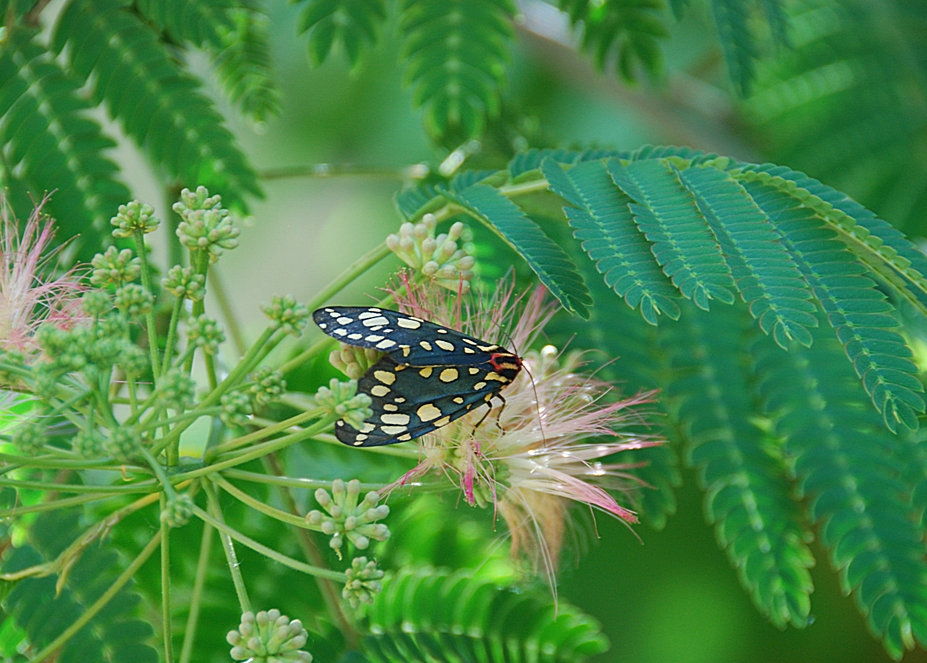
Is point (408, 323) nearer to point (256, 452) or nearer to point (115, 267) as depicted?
point (256, 452)

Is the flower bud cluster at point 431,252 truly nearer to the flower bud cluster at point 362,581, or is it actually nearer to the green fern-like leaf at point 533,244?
the green fern-like leaf at point 533,244

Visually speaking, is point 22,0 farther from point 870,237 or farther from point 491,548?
point 870,237

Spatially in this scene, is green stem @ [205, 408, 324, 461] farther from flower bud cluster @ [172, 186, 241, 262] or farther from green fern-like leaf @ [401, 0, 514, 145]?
green fern-like leaf @ [401, 0, 514, 145]

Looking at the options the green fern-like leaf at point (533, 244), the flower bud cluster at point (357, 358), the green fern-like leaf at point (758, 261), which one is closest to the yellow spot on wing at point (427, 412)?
the flower bud cluster at point (357, 358)

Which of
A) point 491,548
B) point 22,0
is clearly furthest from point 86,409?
point 22,0

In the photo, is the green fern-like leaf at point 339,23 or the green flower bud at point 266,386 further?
the green fern-like leaf at point 339,23

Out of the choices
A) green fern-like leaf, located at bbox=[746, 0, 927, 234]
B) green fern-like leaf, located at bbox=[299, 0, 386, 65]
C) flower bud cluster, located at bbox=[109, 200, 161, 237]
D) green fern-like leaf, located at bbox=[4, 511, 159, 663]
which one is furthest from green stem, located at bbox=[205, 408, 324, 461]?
green fern-like leaf, located at bbox=[746, 0, 927, 234]
